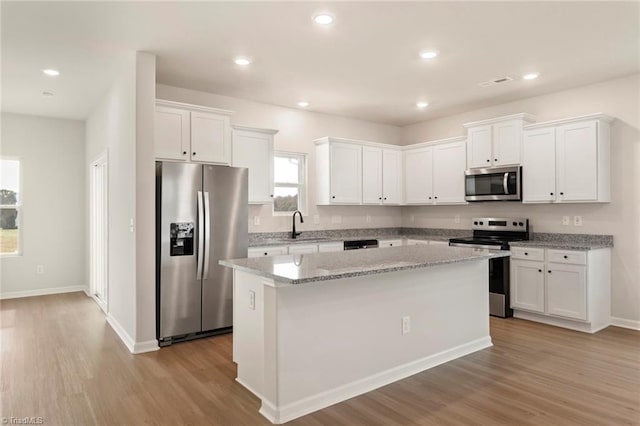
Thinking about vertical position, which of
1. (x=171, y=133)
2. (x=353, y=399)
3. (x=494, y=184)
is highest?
(x=171, y=133)

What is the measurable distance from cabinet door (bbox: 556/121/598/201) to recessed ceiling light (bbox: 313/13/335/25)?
3109mm

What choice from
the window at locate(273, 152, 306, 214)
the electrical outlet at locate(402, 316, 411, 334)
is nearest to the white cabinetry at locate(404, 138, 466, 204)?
the window at locate(273, 152, 306, 214)

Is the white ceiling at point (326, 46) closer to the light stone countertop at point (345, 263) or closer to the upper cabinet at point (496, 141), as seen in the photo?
the upper cabinet at point (496, 141)

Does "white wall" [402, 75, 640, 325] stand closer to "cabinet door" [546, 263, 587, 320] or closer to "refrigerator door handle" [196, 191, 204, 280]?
"cabinet door" [546, 263, 587, 320]

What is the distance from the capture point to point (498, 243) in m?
4.94

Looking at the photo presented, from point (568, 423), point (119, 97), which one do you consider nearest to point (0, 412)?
point (119, 97)

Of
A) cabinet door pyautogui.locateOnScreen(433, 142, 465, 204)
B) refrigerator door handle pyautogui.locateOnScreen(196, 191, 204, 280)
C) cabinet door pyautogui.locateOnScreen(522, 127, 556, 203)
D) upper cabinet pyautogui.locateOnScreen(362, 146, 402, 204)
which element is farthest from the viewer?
upper cabinet pyautogui.locateOnScreen(362, 146, 402, 204)

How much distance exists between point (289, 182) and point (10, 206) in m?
4.18

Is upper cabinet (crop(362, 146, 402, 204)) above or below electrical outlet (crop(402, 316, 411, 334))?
above

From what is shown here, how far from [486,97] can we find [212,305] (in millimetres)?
4206

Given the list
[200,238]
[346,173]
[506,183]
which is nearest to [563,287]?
[506,183]

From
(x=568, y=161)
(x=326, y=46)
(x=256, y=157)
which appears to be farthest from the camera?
(x=256, y=157)

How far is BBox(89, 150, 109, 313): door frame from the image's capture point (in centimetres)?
514

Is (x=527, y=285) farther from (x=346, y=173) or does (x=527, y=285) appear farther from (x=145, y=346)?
(x=145, y=346)
